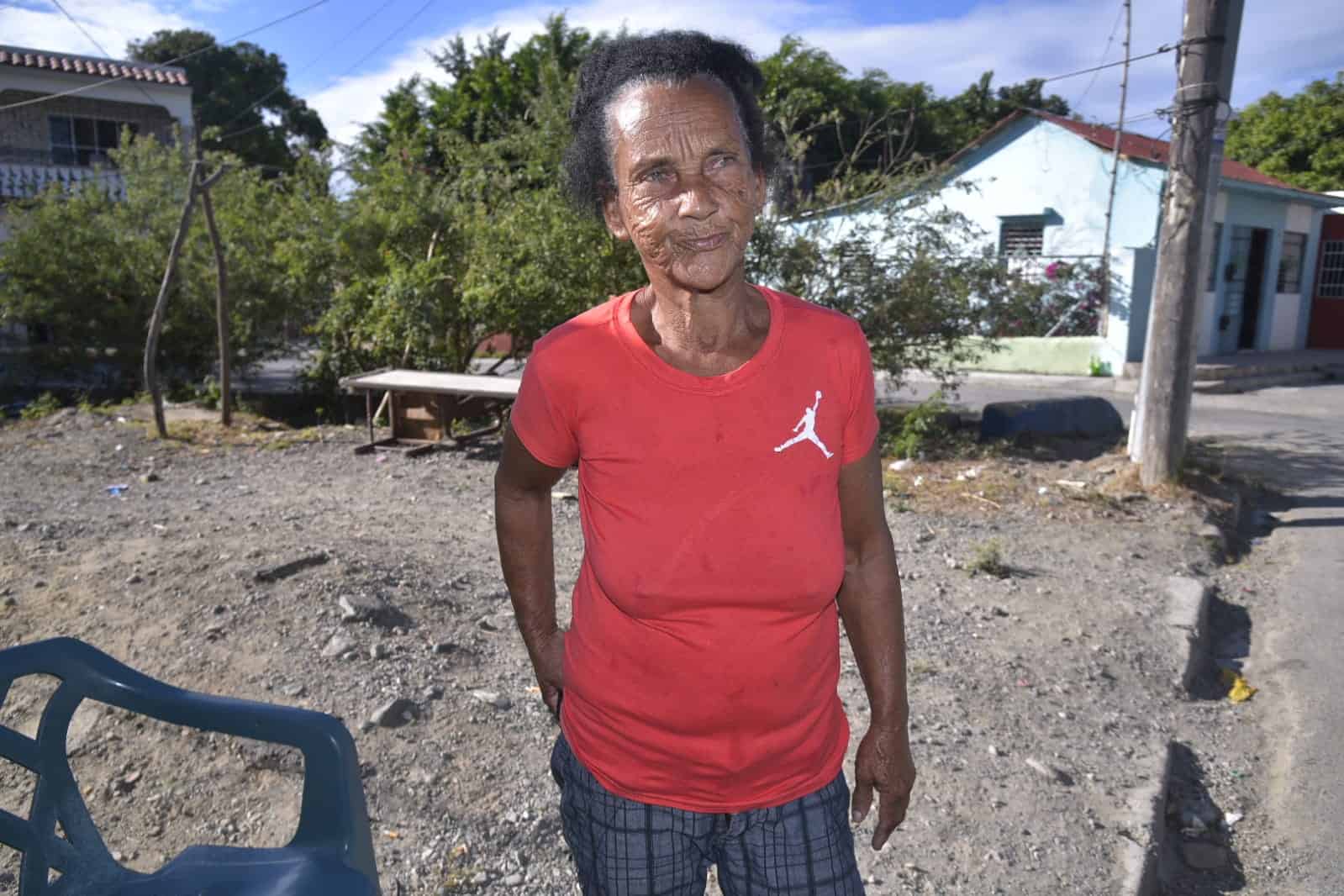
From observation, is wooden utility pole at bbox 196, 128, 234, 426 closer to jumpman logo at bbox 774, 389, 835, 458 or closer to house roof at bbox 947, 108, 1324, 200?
jumpman logo at bbox 774, 389, 835, 458

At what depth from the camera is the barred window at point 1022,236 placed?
634 inches

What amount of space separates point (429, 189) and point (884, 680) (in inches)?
356

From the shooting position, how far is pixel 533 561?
1747 millimetres

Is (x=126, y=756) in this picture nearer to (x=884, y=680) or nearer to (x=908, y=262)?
(x=884, y=680)

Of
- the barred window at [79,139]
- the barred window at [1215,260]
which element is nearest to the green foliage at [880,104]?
the barred window at [1215,260]

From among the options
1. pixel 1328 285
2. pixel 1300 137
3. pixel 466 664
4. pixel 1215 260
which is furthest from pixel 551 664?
pixel 1300 137

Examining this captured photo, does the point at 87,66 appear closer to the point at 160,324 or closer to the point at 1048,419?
the point at 160,324

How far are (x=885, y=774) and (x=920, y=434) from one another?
667 centimetres

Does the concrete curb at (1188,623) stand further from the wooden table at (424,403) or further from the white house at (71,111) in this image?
the white house at (71,111)

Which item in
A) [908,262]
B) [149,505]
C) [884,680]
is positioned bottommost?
[149,505]

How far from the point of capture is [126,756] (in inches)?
114

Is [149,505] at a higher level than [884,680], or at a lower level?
lower

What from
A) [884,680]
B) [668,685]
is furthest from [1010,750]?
[668,685]

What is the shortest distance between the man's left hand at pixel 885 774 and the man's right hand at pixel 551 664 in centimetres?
52
